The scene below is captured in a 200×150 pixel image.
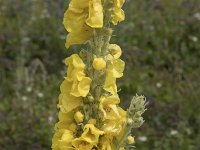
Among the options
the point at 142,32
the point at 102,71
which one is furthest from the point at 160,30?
the point at 102,71

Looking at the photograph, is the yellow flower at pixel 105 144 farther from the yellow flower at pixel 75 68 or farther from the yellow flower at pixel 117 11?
the yellow flower at pixel 117 11

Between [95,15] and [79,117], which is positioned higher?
[95,15]

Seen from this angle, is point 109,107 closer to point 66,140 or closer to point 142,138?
point 66,140

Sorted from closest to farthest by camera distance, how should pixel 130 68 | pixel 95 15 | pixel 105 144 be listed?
1. pixel 95 15
2. pixel 105 144
3. pixel 130 68

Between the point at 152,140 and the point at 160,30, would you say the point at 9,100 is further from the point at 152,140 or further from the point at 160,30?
the point at 160,30

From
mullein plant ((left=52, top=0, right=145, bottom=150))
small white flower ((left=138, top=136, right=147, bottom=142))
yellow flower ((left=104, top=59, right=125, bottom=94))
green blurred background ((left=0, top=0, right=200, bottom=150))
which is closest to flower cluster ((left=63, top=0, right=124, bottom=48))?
mullein plant ((left=52, top=0, right=145, bottom=150))

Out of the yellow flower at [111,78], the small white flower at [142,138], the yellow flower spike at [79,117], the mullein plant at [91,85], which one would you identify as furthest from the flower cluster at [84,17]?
the small white flower at [142,138]

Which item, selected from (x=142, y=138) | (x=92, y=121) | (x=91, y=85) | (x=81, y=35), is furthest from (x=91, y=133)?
(x=142, y=138)
